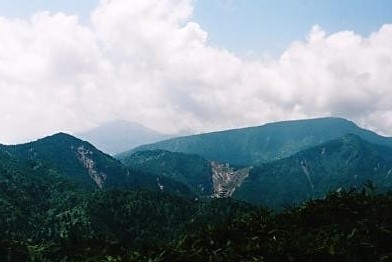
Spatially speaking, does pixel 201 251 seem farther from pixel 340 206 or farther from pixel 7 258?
pixel 7 258

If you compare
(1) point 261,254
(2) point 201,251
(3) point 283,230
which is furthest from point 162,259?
(3) point 283,230

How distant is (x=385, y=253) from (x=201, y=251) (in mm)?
15110

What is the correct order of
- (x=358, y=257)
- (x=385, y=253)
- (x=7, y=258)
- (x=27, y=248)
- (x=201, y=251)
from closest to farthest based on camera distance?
(x=358, y=257) → (x=385, y=253) → (x=201, y=251) → (x=7, y=258) → (x=27, y=248)

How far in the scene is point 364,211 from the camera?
5838 cm

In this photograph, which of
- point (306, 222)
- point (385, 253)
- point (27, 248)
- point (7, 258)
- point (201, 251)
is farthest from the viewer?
point (27, 248)

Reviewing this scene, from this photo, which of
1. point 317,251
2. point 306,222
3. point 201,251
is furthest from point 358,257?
point 306,222

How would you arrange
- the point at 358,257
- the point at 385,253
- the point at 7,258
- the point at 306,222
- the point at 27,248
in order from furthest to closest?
the point at 27,248
the point at 7,258
the point at 306,222
the point at 385,253
the point at 358,257

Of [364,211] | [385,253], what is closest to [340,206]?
[364,211]

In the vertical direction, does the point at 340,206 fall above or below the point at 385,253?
above

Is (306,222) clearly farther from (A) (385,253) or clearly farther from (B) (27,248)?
(B) (27,248)

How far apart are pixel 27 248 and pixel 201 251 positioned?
85.4 metres

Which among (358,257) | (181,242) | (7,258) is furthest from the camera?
(7,258)

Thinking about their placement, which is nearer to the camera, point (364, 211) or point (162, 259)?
point (162, 259)

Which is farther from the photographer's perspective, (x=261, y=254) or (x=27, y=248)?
(x=27, y=248)
